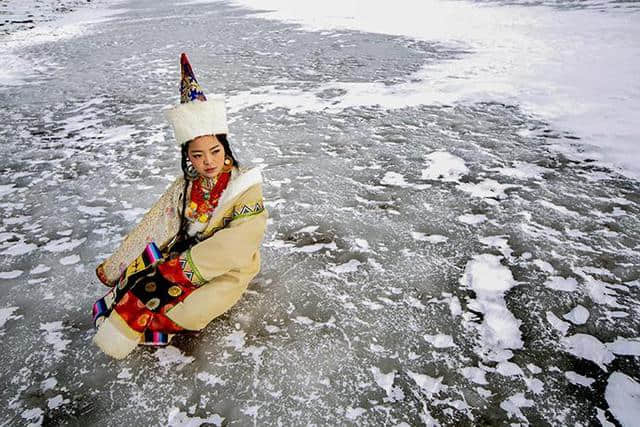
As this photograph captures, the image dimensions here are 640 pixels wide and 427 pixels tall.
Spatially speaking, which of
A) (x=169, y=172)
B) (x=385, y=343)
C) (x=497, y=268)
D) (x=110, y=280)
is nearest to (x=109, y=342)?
(x=110, y=280)

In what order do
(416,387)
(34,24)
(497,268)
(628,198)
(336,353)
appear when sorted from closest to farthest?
(416,387) < (336,353) < (497,268) < (628,198) < (34,24)

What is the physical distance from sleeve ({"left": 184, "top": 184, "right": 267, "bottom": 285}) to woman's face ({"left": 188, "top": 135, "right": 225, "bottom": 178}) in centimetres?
21

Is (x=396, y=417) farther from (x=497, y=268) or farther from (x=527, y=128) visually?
(x=527, y=128)

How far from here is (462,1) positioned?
59.2ft

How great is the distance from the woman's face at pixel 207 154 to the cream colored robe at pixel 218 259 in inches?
4.6

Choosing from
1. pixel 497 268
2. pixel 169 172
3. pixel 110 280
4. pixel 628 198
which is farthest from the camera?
pixel 169 172

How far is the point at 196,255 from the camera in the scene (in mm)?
2094

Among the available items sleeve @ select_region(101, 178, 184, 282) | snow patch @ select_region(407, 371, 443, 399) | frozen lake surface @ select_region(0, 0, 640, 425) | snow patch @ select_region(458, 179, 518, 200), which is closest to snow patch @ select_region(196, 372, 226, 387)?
frozen lake surface @ select_region(0, 0, 640, 425)

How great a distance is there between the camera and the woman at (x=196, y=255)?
2.08 metres

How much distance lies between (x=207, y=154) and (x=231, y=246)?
493 millimetres

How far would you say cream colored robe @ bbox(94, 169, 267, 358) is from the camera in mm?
2041

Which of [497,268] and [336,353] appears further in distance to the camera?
[497,268]

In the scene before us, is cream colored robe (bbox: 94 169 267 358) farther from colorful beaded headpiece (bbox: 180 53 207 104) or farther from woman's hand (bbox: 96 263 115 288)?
colorful beaded headpiece (bbox: 180 53 207 104)

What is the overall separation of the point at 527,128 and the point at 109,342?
486cm
